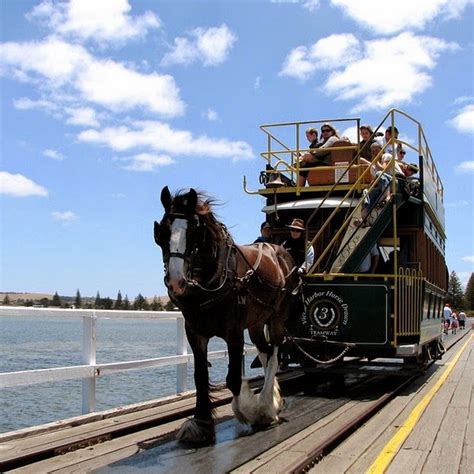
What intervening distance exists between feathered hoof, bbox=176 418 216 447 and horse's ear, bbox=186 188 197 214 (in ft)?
6.57

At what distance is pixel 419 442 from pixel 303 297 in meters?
3.52

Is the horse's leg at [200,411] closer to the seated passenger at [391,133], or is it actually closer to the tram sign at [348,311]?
the tram sign at [348,311]

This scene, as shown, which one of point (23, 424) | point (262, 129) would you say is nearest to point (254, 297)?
point (23, 424)

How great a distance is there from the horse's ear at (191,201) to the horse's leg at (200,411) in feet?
4.05

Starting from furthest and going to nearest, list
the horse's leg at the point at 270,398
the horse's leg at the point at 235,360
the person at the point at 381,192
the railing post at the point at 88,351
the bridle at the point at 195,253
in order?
1. the person at the point at 381,192
2. the railing post at the point at 88,351
3. the horse's leg at the point at 270,398
4. the horse's leg at the point at 235,360
5. the bridle at the point at 195,253

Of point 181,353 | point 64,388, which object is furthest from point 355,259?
point 64,388

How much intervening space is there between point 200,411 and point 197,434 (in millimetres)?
252

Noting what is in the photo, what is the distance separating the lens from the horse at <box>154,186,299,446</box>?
547cm

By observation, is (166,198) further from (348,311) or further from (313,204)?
(313,204)

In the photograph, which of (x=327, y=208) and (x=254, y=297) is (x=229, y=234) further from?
(x=327, y=208)

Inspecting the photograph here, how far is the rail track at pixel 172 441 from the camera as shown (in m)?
4.96

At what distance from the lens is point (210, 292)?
579 centimetres

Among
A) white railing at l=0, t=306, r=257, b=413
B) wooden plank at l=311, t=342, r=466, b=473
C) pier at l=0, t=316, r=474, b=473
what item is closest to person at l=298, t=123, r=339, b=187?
white railing at l=0, t=306, r=257, b=413

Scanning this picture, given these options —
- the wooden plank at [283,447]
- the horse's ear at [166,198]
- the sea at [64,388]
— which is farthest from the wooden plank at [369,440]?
the sea at [64,388]
